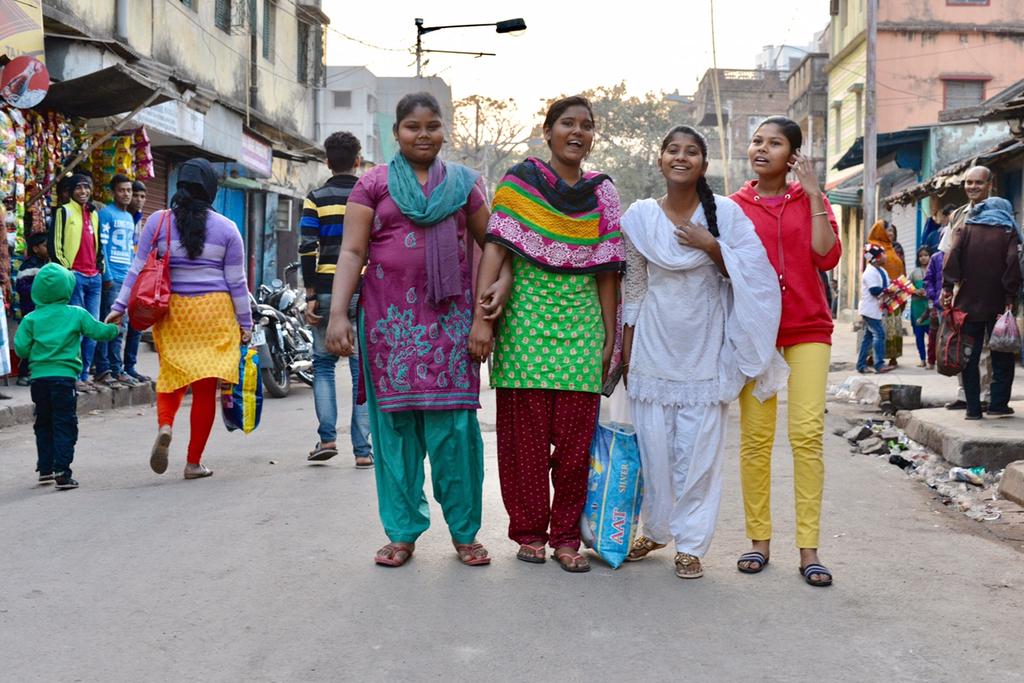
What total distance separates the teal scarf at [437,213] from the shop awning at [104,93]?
7.39 metres

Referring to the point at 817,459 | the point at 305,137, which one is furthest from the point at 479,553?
the point at 305,137

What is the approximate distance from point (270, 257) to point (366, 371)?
20666 mm

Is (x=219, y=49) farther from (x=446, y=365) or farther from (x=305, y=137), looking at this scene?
(x=446, y=365)

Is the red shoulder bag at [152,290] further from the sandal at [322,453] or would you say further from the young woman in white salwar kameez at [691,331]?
the young woman in white salwar kameez at [691,331]

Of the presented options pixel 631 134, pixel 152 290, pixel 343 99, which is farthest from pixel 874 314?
pixel 343 99

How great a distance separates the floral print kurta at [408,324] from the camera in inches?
186

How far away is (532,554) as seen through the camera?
4758 mm

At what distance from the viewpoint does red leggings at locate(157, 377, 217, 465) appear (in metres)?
6.89

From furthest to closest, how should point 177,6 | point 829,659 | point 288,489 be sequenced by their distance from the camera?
→ point 177,6 < point 288,489 < point 829,659

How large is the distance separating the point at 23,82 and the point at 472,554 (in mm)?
7681

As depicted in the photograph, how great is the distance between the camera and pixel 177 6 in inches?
701

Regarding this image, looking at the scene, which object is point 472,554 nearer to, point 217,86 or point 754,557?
point 754,557

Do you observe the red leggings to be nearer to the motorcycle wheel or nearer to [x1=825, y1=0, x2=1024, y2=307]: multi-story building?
the motorcycle wheel

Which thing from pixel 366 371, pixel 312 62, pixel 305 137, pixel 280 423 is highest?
pixel 312 62
